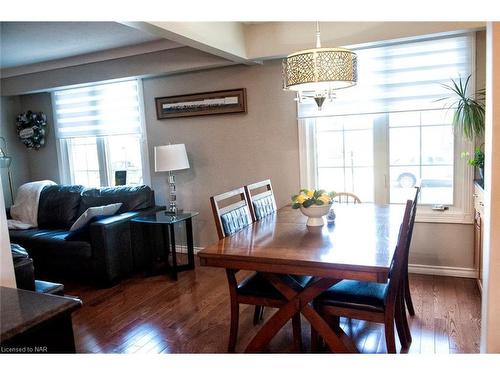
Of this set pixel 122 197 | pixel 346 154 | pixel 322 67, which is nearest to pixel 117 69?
pixel 122 197

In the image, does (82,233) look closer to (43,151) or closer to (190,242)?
(190,242)

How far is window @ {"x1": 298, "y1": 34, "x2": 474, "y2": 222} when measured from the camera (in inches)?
134

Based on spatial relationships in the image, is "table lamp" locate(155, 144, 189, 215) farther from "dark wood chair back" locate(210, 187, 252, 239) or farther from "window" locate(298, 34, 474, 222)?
"dark wood chair back" locate(210, 187, 252, 239)

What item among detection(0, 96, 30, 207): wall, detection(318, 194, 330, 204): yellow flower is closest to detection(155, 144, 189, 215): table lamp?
detection(318, 194, 330, 204): yellow flower

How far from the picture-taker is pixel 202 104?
172 inches

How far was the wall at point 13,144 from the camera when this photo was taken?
5.63 metres

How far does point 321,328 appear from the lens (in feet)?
7.14

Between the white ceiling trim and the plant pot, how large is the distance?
2478mm

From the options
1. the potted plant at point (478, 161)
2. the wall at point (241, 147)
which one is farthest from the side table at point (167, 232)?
the potted plant at point (478, 161)

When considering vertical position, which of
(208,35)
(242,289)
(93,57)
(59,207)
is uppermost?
(93,57)

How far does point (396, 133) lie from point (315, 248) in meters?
2.01

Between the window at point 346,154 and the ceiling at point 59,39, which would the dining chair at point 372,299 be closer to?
the window at point 346,154
